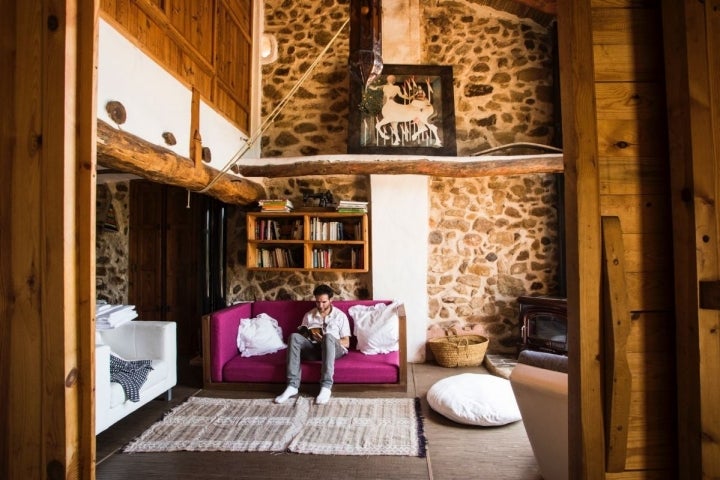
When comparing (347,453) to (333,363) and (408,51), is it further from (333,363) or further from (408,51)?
(408,51)

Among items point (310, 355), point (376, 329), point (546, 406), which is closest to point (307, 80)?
point (376, 329)

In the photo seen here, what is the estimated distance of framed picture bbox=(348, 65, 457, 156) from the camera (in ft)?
14.5

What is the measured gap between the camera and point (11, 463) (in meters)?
0.86

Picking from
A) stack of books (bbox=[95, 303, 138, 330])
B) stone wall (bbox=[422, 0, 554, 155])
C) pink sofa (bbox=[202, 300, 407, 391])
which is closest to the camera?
stack of books (bbox=[95, 303, 138, 330])

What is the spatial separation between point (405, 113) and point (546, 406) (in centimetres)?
354

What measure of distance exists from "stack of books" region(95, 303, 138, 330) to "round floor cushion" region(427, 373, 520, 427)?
7.99 feet

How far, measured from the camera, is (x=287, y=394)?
314 cm

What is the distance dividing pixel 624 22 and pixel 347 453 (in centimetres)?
242

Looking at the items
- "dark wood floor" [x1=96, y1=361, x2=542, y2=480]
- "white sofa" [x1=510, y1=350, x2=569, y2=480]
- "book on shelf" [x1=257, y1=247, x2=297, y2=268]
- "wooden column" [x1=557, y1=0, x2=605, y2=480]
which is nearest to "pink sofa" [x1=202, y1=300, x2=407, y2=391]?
"dark wood floor" [x1=96, y1=361, x2=542, y2=480]

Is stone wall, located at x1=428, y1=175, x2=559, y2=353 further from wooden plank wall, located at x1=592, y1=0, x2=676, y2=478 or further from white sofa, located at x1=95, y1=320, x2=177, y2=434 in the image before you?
wooden plank wall, located at x1=592, y1=0, x2=676, y2=478

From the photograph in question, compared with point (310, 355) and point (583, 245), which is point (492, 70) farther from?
point (583, 245)

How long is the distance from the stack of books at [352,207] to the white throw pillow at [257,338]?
147 centimetres

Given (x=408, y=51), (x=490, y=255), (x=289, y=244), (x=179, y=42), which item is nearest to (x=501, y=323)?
(x=490, y=255)

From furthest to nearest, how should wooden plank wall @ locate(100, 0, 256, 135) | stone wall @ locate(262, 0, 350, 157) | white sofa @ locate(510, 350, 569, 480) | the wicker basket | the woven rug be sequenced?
stone wall @ locate(262, 0, 350, 157) → the wicker basket → wooden plank wall @ locate(100, 0, 256, 135) → the woven rug → white sofa @ locate(510, 350, 569, 480)
